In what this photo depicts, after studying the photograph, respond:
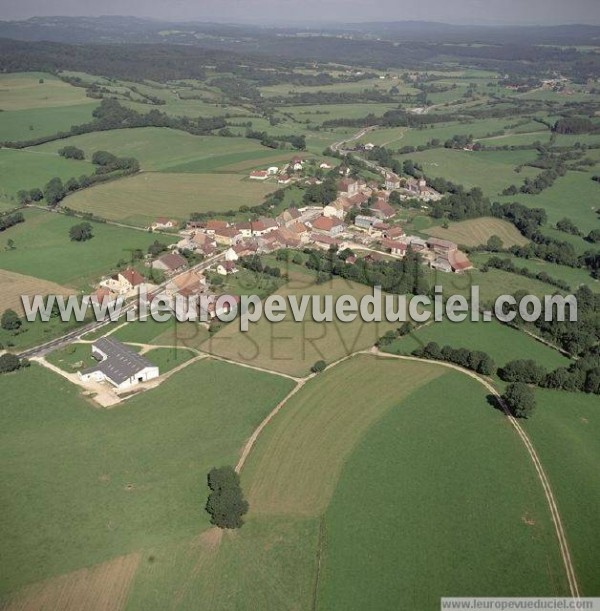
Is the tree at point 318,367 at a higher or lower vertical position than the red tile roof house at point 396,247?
lower

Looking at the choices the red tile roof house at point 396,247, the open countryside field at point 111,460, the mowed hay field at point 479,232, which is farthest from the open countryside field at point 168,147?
the open countryside field at point 111,460

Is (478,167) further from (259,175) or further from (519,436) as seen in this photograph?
(519,436)

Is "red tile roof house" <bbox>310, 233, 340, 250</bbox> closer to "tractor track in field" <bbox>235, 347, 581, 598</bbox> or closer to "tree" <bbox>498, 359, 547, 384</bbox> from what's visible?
"tractor track in field" <bbox>235, 347, 581, 598</bbox>

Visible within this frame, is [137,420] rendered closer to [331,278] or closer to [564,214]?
[331,278]

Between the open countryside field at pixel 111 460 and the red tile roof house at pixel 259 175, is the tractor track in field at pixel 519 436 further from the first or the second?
the red tile roof house at pixel 259 175

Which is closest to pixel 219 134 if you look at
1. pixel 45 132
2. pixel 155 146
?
pixel 155 146

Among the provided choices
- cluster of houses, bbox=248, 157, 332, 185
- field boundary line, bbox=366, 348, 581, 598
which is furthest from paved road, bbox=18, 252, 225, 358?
cluster of houses, bbox=248, 157, 332, 185

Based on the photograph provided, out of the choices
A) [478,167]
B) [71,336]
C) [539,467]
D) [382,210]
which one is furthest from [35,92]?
[539,467]
